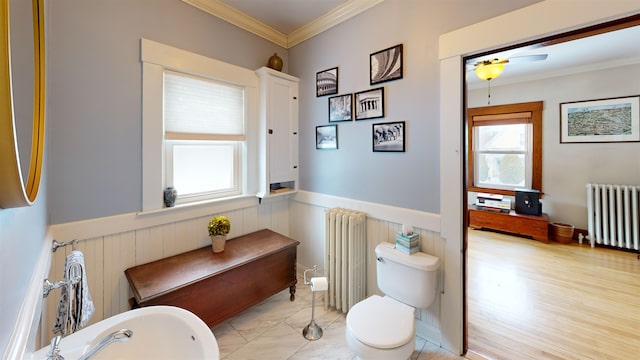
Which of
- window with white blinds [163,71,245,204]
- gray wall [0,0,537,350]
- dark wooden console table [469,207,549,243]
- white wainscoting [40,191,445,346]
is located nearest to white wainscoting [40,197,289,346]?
white wainscoting [40,191,445,346]

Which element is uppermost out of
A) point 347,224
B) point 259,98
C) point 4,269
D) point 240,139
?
point 259,98

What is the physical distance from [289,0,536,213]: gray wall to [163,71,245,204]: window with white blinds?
784 mm

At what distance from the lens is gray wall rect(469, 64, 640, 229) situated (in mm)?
3439

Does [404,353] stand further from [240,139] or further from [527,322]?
[240,139]

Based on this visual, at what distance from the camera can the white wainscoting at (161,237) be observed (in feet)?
5.29

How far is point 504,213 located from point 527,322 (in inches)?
101

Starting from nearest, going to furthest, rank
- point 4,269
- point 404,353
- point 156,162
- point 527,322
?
1. point 4,269
2. point 404,353
3. point 156,162
4. point 527,322

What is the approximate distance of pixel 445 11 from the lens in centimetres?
169

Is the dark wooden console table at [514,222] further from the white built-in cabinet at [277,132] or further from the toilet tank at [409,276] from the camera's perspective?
the white built-in cabinet at [277,132]

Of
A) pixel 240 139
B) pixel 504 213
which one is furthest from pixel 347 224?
pixel 504 213

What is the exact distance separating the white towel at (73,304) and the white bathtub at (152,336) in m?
0.07

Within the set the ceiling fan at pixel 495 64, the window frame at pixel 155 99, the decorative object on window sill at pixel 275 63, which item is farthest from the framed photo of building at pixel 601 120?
the window frame at pixel 155 99

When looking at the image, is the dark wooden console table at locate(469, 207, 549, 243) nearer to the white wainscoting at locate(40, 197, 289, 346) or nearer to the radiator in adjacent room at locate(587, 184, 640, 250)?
the radiator in adjacent room at locate(587, 184, 640, 250)

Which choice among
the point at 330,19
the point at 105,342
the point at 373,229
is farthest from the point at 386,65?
the point at 105,342
